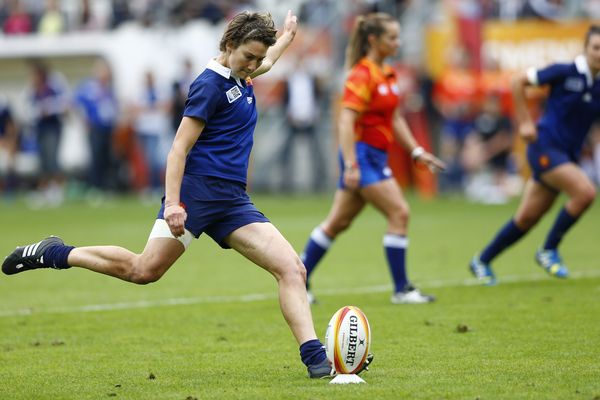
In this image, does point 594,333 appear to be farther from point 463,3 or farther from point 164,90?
point 164,90

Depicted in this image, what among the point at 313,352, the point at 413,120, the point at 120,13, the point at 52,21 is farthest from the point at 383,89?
the point at 52,21

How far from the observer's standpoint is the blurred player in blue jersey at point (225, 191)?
7062mm

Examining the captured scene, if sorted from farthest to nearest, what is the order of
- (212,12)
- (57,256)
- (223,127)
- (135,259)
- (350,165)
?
(212,12) → (350,165) → (57,256) → (135,259) → (223,127)

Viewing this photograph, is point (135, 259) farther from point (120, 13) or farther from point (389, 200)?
point (120, 13)

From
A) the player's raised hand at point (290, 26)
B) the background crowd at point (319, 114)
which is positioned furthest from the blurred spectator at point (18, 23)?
the player's raised hand at point (290, 26)

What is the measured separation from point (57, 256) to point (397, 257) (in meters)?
3.82

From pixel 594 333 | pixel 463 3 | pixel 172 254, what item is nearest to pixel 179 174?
pixel 172 254

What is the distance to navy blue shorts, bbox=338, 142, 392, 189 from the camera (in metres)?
10.6

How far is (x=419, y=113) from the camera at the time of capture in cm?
2628

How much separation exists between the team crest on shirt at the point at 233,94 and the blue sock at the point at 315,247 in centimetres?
380

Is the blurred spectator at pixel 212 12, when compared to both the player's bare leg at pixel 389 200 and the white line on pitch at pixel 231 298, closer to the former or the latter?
the white line on pitch at pixel 231 298

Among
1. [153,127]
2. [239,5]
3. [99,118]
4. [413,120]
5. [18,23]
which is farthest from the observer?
[18,23]

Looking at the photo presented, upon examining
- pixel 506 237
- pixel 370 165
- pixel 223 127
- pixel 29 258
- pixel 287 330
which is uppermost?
pixel 223 127

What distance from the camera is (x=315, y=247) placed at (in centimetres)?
1099
